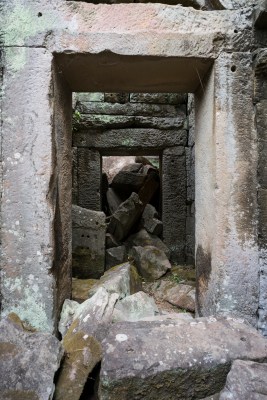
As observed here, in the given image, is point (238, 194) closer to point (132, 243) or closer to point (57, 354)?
point (57, 354)

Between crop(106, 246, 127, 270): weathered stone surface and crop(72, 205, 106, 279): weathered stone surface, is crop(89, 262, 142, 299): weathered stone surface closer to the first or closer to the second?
crop(72, 205, 106, 279): weathered stone surface

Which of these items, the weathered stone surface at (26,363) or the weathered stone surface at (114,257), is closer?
the weathered stone surface at (26,363)

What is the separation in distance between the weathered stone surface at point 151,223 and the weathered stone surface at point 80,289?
2217mm

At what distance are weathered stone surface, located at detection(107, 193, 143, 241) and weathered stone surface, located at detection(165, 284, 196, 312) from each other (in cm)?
176

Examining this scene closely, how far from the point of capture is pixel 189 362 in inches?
60.7

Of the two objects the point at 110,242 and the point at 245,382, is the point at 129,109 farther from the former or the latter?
the point at 245,382

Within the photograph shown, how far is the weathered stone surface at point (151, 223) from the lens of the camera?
5.33 metres

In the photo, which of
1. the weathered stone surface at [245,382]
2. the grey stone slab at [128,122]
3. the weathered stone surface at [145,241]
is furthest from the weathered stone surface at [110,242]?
the weathered stone surface at [245,382]

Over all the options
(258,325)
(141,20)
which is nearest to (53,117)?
(141,20)

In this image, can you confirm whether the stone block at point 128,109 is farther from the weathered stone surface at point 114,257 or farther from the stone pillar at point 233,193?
the stone pillar at point 233,193

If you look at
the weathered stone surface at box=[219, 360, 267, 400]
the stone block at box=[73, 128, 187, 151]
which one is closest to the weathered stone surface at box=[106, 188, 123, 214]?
the stone block at box=[73, 128, 187, 151]

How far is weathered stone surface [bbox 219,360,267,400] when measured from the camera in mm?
1379

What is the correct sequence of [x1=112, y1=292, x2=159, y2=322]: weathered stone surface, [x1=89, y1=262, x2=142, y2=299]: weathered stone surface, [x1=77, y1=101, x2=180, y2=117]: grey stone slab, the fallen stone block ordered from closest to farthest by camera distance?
1. the fallen stone block
2. [x1=112, y1=292, x2=159, y2=322]: weathered stone surface
3. [x1=89, y1=262, x2=142, y2=299]: weathered stone surface
4. [x1=77, y1=101, x2=180, y2=117]: grey stone slab

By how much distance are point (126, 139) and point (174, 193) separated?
1230 mm
